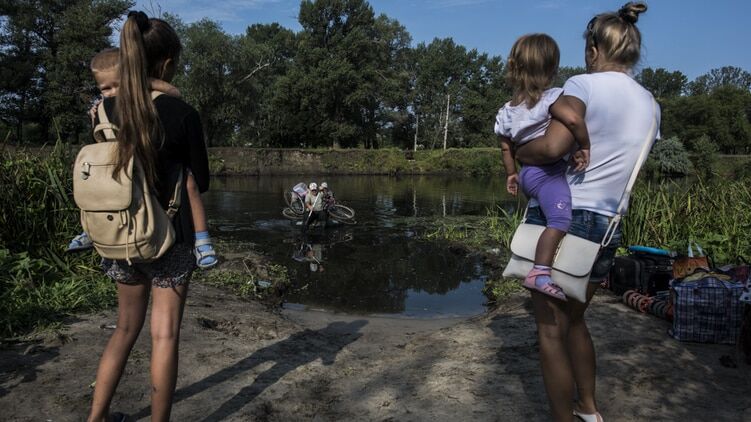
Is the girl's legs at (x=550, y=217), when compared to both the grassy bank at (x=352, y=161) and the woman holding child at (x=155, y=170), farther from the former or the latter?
the grassy bank at (x=352, y=161)

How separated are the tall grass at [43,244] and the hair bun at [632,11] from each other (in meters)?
3.74

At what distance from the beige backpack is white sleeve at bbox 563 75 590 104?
1572 millimetres

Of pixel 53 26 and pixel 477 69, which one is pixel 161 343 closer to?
pixel 53 26

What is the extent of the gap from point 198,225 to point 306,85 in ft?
142

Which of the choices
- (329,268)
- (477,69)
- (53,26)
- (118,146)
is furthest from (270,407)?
(477,69)

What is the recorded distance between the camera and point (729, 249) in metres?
5.41

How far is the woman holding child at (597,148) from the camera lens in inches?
77.5

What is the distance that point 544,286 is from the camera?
196cm

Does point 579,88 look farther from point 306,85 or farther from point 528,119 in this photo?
point 306,85

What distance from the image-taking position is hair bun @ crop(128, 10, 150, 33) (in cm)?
192

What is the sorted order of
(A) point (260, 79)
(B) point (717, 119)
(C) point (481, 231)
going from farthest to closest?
(B) point (717, 119), (A) point (260, 79), (C) point (481, 231)

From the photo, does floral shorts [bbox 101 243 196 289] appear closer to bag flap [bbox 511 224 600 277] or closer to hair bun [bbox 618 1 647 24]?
bag flap [bbox 511 224 600 277]

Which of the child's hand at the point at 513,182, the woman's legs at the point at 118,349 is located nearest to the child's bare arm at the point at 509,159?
the child's hand at the point at 513,182

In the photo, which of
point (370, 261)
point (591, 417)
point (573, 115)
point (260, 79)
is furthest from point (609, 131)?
point (260, 79)
